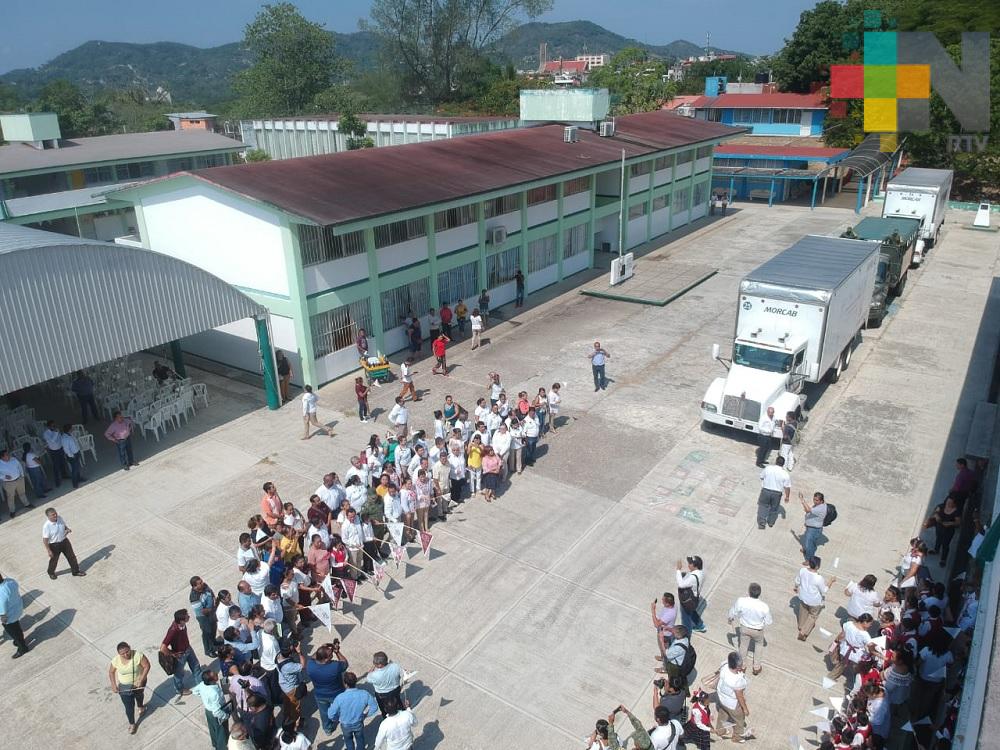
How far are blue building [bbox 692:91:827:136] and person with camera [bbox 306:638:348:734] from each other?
56.0 metres

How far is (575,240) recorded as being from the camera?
31.0m

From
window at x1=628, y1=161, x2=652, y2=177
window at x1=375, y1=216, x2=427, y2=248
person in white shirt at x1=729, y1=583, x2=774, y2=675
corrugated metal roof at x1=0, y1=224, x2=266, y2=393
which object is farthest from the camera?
window at x1=628, y1=161, x2=652, y2=177

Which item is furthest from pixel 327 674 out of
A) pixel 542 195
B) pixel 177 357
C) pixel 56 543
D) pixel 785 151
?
pixel 785 151

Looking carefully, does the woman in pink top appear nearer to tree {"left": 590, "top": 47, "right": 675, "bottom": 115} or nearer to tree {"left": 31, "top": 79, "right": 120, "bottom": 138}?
tree {"left": 590, "top": 47, "right": 675, "bottom": 115}

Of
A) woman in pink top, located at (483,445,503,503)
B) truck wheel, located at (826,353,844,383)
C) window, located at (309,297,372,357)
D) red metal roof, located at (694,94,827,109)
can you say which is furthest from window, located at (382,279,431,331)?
red metal roof, located at (694,94,827,109)

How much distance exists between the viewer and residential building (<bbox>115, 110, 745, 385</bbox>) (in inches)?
762

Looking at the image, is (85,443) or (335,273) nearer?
(85,443)

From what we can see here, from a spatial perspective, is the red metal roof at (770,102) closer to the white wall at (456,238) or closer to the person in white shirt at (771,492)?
the white wall at (456,238)

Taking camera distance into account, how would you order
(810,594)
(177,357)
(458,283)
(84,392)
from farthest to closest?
1. (458,283)
2. (177,357)
3. (84,392)
4. (810,594)

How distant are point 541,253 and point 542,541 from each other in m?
17.5

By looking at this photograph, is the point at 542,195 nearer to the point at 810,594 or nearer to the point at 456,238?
the point at 456,238

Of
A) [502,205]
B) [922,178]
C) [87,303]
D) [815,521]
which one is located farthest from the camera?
[922,178]

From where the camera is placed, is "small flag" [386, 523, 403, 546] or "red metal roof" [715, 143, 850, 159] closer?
"small flag" [386, 523, 403, 546]

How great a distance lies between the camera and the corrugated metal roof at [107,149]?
3481 centimetres
